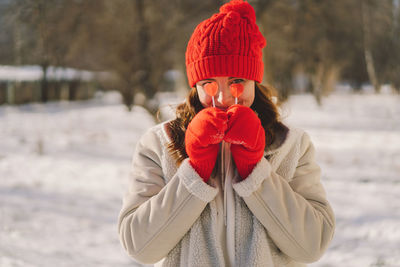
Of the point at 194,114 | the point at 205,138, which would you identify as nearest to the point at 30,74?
the point at 194,114

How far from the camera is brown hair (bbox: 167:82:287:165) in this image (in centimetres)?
124

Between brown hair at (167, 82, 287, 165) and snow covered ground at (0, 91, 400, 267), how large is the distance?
202 mm

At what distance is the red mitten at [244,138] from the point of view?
1074 millimetres

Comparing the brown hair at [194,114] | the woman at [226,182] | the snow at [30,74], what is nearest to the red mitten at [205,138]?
the woman at [226,182]

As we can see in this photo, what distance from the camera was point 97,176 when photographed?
5371 mm

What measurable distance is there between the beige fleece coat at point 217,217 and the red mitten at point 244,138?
0.03m

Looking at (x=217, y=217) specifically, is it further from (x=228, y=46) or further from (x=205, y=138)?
(x=228, y=46)

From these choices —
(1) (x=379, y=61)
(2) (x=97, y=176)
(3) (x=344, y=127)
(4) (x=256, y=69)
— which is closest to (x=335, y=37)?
(1) (x=379, y=61)

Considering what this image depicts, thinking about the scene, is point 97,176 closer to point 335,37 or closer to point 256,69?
point 256,69

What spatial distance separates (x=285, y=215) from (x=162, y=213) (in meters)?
0.38

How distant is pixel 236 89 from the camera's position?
A: 1195 mm

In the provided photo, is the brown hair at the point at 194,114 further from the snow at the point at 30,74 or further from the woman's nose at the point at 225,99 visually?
the snow at the point at 30,74

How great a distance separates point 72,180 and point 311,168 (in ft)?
15.0

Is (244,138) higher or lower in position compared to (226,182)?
higher
